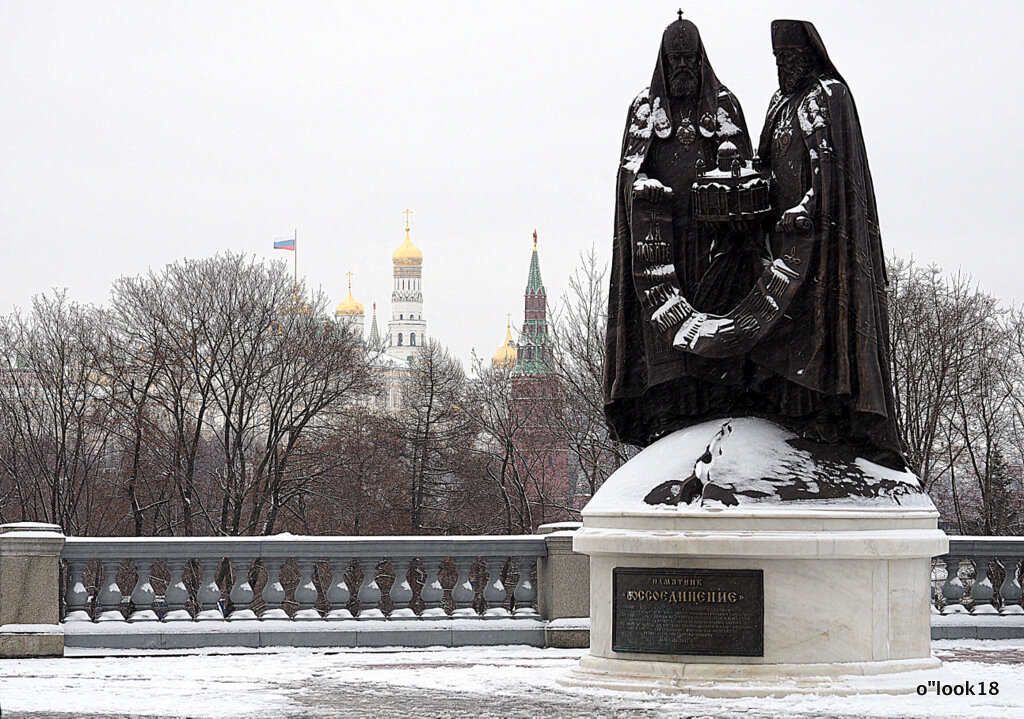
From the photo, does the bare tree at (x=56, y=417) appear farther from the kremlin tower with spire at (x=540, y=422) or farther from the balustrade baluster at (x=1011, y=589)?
the balustrade baluster at (x=1011, y=589)

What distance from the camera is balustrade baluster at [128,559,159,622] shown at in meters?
13.9

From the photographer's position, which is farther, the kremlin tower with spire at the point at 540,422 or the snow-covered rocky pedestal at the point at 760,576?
the kremlin tower with spire at the point at 540,422

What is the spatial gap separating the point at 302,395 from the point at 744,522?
42172mm

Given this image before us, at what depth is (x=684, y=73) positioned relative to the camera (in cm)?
1145

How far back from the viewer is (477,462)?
54781mm

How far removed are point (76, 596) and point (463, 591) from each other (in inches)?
144

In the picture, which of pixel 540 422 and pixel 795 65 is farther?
pixel 540 422

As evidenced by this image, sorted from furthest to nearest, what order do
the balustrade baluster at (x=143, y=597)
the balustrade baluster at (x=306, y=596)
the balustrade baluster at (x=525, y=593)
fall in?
the balustrade baluster at (x=525, y=593) < the balustrade baluster at (x=306, y=596) < the balustrade baluster at (x=143, y=597)

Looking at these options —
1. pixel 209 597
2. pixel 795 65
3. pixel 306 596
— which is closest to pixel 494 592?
pixel 306 596

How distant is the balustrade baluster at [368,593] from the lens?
1423cm

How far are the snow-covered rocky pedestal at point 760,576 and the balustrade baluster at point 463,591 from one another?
389cm

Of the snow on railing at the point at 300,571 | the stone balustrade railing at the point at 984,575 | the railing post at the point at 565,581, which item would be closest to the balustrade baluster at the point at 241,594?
the snow on railing at the point at 300,571

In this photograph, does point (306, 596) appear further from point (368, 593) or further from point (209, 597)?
point (209, 597)

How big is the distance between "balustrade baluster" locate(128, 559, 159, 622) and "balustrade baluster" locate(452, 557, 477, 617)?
286cm
